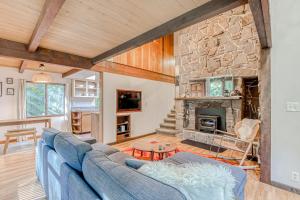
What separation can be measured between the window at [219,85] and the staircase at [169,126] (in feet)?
6.18

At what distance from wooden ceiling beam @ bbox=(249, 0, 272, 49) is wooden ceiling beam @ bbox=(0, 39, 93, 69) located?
3.29 metres

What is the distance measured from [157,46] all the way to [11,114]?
18.1 feet

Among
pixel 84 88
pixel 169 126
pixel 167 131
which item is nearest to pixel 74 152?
pixel 167 131

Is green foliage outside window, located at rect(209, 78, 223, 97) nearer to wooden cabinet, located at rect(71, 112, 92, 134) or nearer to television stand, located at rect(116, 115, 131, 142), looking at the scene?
television stand, located at rect(116, 115, 131, 142)

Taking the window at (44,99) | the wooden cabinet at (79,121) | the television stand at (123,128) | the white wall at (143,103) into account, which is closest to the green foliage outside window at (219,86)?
the white wall at (143,103)

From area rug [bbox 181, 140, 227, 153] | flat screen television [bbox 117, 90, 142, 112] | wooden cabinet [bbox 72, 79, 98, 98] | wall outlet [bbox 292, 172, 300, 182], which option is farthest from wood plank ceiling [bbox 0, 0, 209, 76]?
wooden cabinet [bbox 72, 79, 98, 98]

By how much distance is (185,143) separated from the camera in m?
4.82

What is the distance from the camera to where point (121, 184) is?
2.83 ft

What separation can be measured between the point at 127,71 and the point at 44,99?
3245 mm

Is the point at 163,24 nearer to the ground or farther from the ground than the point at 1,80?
farther from the ground

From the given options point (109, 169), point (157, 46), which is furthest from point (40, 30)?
point (157, 46)

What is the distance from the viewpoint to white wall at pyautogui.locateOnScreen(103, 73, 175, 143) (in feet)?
14.9

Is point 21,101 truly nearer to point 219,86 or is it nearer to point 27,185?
point 27,185

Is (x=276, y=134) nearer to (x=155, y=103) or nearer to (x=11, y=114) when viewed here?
(x=155, y=103)
